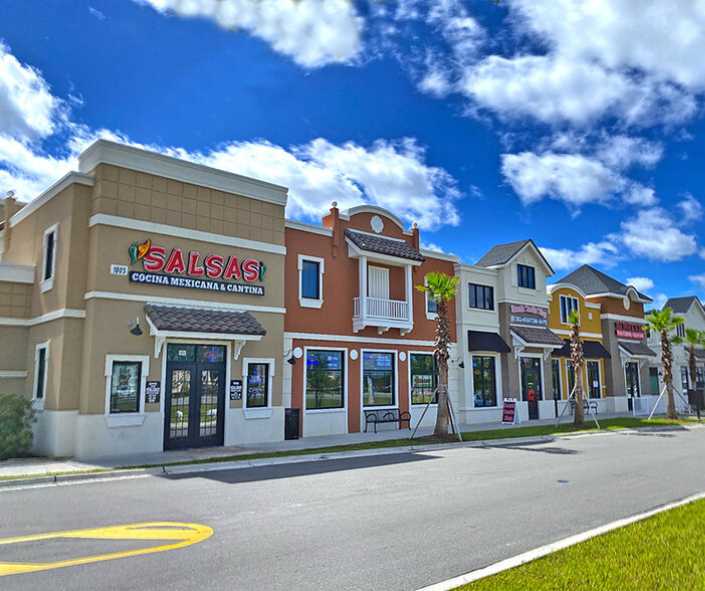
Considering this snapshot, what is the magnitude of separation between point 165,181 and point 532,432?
1701cm

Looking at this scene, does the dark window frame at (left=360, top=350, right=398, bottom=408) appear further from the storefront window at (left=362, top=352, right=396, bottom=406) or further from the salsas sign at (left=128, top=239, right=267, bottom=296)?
the salsas sign at (left=128, top=239, right=267, bottom=296)

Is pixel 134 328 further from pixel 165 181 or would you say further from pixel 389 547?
pixel 389 547

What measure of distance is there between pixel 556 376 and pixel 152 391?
2448 cm

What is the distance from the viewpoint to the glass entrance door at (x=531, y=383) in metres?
31.4

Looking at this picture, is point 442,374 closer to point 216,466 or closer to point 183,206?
point 216,466

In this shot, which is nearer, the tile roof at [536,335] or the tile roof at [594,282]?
the tile roof at [536,335]

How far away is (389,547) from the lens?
7.38m

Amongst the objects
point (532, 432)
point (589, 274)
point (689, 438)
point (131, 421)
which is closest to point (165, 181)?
point (131, 421)

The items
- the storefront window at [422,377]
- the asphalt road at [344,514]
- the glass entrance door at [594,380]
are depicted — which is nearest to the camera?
the asphalt road at [344,514]

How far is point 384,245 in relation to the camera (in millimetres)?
24688

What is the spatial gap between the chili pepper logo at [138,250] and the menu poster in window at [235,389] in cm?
485

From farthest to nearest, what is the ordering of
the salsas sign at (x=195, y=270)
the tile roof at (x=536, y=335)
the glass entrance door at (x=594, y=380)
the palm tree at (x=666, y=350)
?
the glass entrance door at (x=594, y=380)
the palm tree at (x=666, y=350)
the tile roof at (x=536, y=335)
the salsas sign at (x=195, y=270)

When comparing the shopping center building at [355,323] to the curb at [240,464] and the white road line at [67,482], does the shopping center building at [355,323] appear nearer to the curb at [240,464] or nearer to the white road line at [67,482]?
the curb at [240,464]

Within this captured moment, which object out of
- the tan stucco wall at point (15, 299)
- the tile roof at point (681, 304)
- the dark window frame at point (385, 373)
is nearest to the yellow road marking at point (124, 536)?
the tan stucco wall at point (15, 299)
